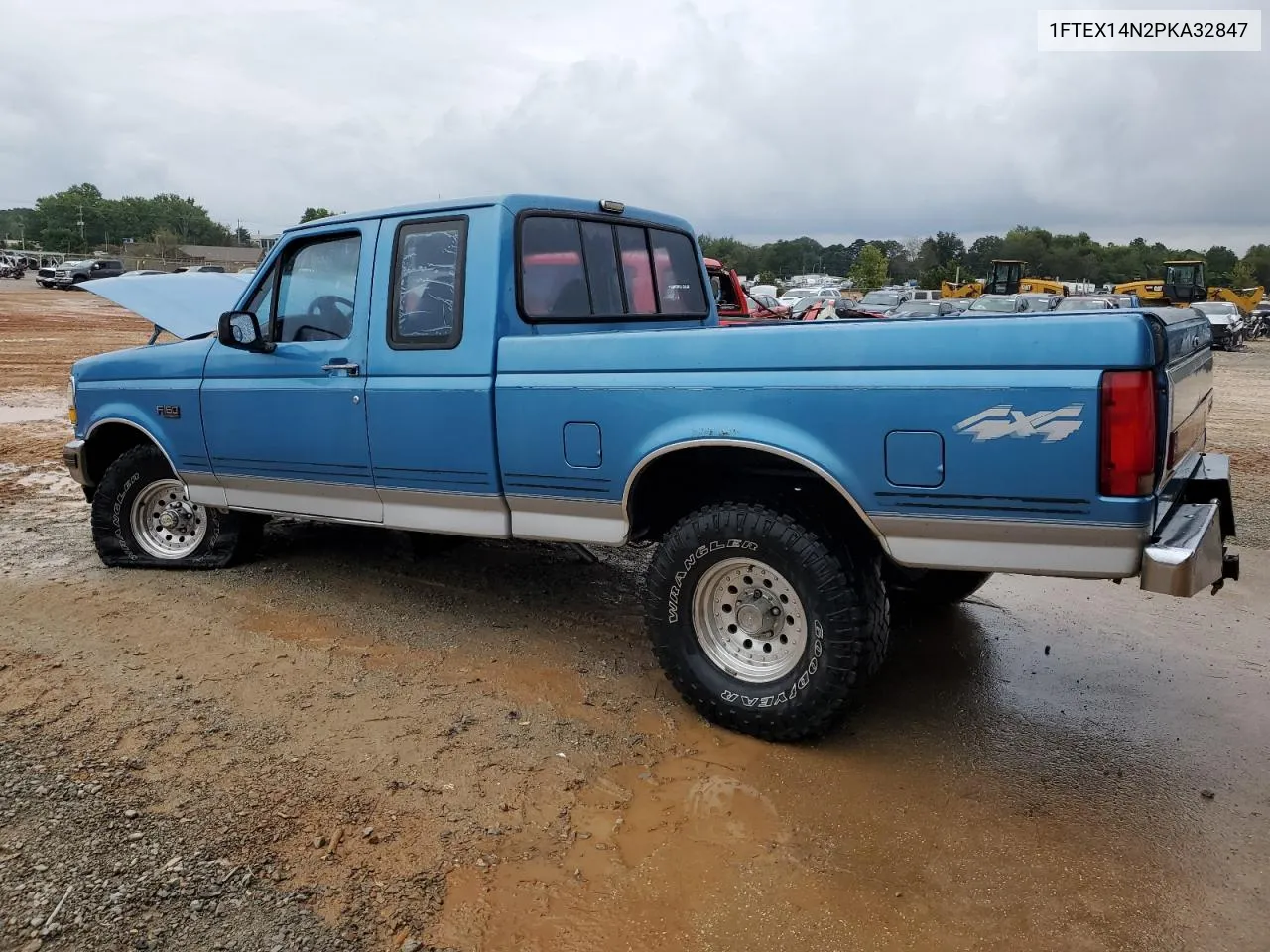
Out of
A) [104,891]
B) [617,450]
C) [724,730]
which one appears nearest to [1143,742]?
[724,730]

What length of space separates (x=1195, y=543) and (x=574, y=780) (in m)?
2.23

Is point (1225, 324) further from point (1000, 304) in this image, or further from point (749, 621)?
point (749, 621)

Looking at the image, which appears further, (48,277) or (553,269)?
(48,277)

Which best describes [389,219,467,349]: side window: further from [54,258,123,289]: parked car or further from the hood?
[54,258,123,289]: parked car

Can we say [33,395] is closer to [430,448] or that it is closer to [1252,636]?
[430,448]

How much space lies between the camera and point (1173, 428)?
3270 millimetres

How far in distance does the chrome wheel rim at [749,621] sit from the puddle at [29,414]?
35.3 ft

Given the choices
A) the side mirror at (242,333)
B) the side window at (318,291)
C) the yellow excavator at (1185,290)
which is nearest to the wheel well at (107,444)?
the side mirror at (242,333)

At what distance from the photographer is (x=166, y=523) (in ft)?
19.7

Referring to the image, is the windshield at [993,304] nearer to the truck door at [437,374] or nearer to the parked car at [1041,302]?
the parked car at [1041,302]

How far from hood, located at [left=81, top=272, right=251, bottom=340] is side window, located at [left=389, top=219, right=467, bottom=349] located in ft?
5.16

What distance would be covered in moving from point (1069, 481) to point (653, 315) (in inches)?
104

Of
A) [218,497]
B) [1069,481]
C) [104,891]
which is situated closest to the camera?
[104,891]

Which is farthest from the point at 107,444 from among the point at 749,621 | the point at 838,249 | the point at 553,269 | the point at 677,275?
the point at 838,249
